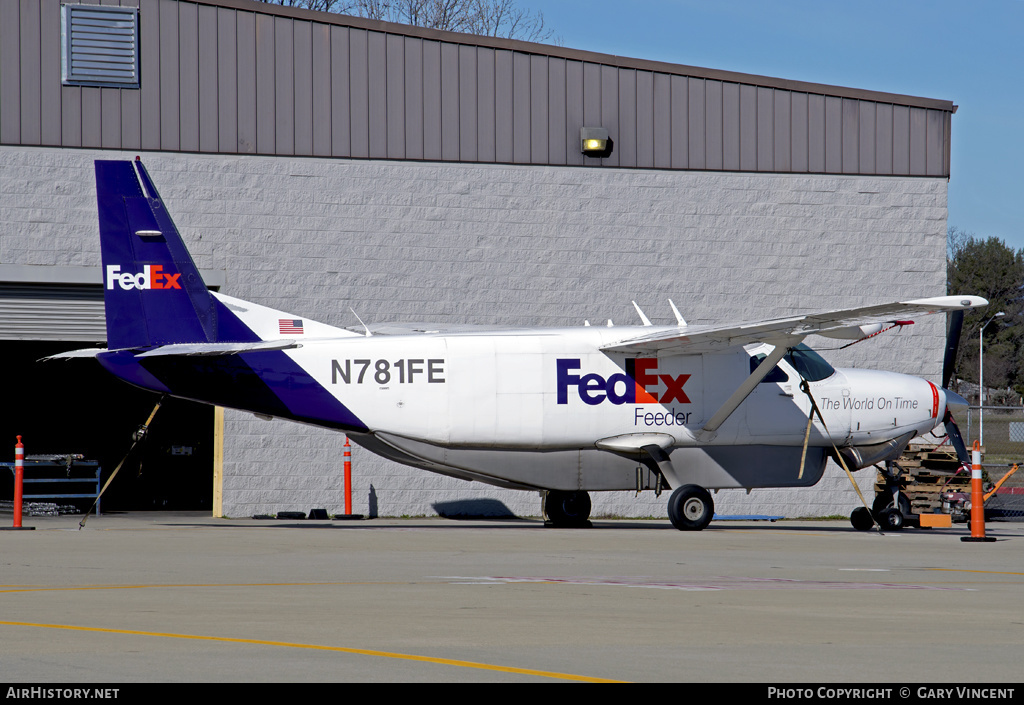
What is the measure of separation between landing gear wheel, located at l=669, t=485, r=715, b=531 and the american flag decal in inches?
212

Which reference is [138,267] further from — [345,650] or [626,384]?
[345,650]

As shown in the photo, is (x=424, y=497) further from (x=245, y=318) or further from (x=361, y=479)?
(x=245, y=318)

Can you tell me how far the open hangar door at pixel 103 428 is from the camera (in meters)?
26.7

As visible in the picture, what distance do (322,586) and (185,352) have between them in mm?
6273

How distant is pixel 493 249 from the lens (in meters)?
20.5

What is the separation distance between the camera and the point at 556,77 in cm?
2073

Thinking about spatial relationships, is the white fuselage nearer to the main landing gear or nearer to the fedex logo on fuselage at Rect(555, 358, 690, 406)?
the fedex logo on fuselage at Rect(555, 358, 690, 406)

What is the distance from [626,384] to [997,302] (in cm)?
6752

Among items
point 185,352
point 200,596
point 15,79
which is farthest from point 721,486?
point 15,79

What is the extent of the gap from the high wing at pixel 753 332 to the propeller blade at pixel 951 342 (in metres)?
1.59

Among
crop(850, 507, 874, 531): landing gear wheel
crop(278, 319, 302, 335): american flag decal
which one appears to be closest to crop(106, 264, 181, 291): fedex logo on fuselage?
crop(278, 319, 302, 335): american flag decal

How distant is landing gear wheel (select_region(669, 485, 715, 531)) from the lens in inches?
619

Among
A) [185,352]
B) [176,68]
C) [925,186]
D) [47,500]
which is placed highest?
[176,68]

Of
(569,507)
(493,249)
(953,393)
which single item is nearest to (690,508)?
(569,507)
